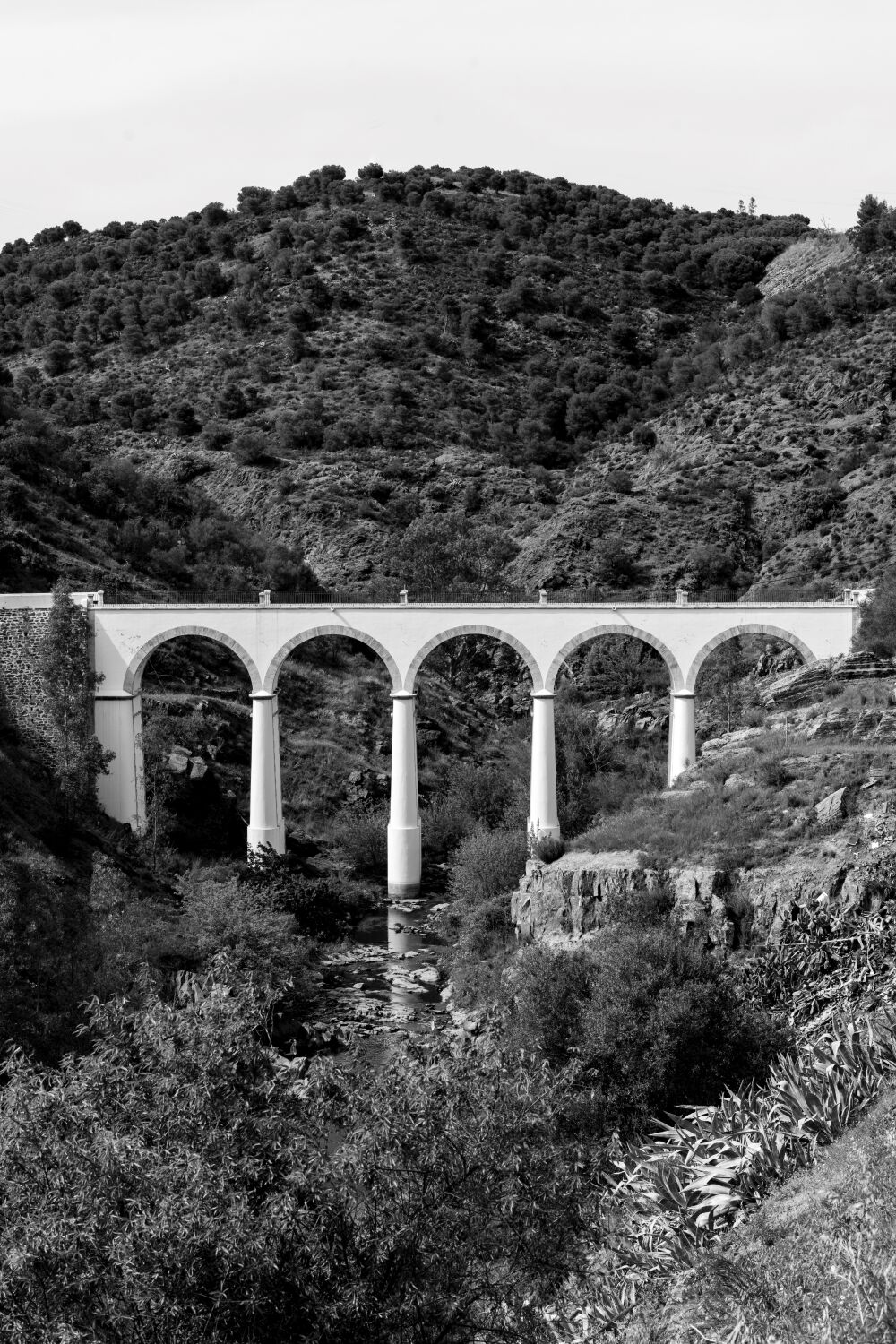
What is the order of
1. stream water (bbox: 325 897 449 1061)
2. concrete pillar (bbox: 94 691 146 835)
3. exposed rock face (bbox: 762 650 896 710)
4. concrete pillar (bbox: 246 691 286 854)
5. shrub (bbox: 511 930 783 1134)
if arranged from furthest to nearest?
concrete pillar (bbox: 246 691 286 854) < concrete pillar (bbox: 94 691 146 835) < exposed rock face (bbox: 762 650 896 710) < stream water (bbox: 325 897 449 1061) < shrub (bbox: 511 930 783 1134)

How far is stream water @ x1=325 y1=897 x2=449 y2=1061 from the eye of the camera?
31.3 m

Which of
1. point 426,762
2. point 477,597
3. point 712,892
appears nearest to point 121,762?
point 426,762

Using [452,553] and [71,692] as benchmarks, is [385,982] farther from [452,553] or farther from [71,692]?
[452,553]

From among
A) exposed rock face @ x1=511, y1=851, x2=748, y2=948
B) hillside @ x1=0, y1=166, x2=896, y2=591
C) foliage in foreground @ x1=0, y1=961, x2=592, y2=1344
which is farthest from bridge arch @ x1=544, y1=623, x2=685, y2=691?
foliage in foreground @ x1=0, y1=961, x2=592, y2=1344

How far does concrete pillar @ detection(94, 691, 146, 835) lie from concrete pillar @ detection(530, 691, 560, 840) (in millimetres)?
10523

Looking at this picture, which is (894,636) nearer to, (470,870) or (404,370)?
(470,870)

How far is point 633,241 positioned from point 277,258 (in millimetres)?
24929

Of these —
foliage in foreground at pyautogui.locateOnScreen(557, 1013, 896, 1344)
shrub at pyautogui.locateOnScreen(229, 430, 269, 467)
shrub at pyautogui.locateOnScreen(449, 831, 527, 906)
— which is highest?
shrub at pyautogui.locateOnScreen(229, 430, 269, 467)

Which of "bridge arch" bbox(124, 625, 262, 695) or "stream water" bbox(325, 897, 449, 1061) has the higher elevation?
"bridge arch" bbox(124, 625, 262, 695)

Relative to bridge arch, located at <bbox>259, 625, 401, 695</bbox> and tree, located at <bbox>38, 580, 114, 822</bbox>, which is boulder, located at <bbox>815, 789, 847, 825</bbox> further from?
tree, located at <bbox>38, 580, 114, 822</bbox>

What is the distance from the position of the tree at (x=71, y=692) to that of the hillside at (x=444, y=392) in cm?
753

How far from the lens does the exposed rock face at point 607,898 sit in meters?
29.4

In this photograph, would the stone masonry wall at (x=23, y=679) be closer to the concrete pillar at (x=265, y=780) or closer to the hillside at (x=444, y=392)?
the concrete pillar at (x=265, y=780)

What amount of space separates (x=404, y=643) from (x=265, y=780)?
209 inches
